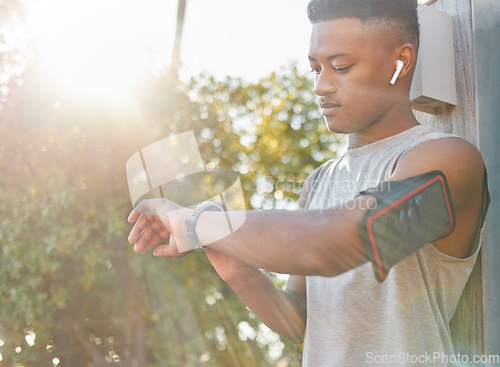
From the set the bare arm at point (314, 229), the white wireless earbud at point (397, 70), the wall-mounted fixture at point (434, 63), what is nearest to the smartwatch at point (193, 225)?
the bare arm at point (314, 229)

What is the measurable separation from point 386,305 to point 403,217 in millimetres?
395

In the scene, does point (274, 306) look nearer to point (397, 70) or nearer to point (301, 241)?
point (301, 241)

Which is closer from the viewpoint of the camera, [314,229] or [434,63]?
[314,229]

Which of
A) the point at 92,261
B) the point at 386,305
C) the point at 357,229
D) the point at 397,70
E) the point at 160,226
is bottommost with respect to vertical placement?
the point at 92,261

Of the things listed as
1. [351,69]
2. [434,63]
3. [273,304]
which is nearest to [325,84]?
[351,69]

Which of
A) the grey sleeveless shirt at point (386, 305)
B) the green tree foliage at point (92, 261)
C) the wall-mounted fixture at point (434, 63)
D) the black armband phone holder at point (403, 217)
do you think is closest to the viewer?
the black armband phone holder at point (403, 217)

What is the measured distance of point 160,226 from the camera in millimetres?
1565

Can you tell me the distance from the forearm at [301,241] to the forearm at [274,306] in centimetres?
55

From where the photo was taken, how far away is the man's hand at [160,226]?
→ 140 cm

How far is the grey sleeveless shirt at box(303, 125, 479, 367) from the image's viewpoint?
4.78ft

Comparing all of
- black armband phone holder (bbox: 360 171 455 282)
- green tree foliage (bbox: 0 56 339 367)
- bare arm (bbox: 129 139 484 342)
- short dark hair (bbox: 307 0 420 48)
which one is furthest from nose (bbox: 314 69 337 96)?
green tree foliage (bbox: 0 56 339 367)

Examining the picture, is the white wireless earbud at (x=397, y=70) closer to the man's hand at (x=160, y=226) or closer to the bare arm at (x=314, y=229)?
the bare arm at (x=314, y=229)

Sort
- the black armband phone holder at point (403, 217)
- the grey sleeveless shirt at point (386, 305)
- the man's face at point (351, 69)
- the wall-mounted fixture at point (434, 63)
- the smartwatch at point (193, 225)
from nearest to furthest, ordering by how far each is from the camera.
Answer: the black armband phone holder at point (403, 217), the smartwatch at point (193, 225), the grey sleeveless shirt at point (386, 305), the man's face at point (351, 69), the wall-mounted fixture at point (434, 63)

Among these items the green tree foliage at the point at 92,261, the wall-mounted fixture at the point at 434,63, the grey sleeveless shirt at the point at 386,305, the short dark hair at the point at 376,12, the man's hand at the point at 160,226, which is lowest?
the green tree foliage at the point at 92,261
